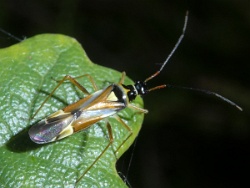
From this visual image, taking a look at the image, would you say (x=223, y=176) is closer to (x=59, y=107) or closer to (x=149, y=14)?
(x=149, y=14)

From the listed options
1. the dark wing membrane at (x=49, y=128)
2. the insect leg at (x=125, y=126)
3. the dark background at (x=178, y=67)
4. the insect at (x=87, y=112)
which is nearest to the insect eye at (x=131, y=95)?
the insect at (x=87, y=112)

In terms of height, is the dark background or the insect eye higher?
the insect eye

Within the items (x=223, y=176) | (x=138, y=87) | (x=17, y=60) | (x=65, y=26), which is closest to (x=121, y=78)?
(x=138, y=87)

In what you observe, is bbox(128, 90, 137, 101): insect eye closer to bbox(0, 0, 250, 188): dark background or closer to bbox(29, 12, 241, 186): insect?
bbox(29, 12, 241, 186): insect

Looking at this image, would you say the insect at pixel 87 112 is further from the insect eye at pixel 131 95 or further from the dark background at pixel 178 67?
the dark background at pixel 178 67

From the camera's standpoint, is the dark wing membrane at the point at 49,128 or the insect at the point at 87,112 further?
the insect at the point at 87,112

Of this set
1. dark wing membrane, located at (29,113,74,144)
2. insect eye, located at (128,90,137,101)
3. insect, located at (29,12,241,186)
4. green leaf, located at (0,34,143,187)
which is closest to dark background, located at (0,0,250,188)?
insect eye, located at (128,90,137,101)

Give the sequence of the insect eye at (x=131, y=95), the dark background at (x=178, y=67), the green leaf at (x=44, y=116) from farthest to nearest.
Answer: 1. the dark background at (x=178, y=67)
2. the insect eye at (x=131, y=95)
3. the green leaf at (x=44, y=116)
